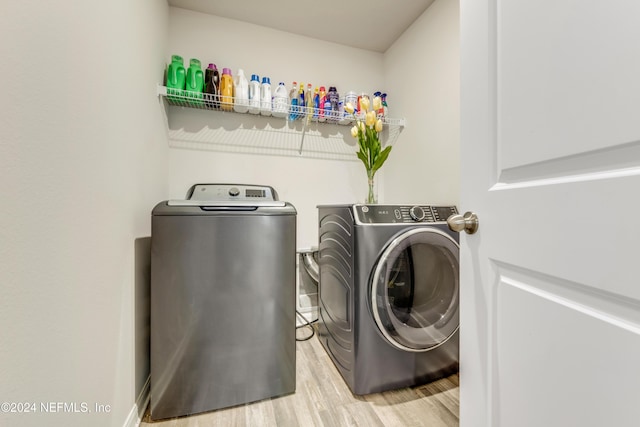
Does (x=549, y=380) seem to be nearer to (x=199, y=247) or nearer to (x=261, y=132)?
(x=199, y=247)

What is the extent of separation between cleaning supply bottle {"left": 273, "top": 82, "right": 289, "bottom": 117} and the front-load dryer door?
1246 mm

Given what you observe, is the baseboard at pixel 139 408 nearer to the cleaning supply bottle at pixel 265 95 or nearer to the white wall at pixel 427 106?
the cleaning supply bottle at pixel 265 95

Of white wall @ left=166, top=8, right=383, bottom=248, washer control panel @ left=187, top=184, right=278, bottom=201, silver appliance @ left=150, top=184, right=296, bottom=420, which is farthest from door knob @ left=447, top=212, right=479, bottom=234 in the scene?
white wall @ left=166, top=8, right=383, bottom=248

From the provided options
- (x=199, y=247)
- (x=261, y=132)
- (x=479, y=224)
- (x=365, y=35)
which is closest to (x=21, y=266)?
(x=199, y=247)

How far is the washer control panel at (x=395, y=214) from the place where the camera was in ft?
4.16

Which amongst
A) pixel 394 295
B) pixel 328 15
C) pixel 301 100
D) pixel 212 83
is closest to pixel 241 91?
pixel 212 83

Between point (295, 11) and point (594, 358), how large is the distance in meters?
2.28

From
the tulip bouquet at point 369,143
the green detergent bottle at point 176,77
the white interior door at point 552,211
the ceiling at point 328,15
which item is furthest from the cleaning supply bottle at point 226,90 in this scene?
the white interior door at point 552,211

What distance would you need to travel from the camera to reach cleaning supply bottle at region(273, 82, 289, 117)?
6.07 feet

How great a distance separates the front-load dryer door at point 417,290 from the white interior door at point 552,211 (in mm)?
549

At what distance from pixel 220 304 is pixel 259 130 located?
135 cm

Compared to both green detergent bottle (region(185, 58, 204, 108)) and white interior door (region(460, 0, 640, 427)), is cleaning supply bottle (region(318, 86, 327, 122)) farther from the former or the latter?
white interior door (region(460, 0, 640, 427))

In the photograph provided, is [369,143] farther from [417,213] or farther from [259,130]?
[259,130]

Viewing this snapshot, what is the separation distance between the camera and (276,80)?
6.62 feet
